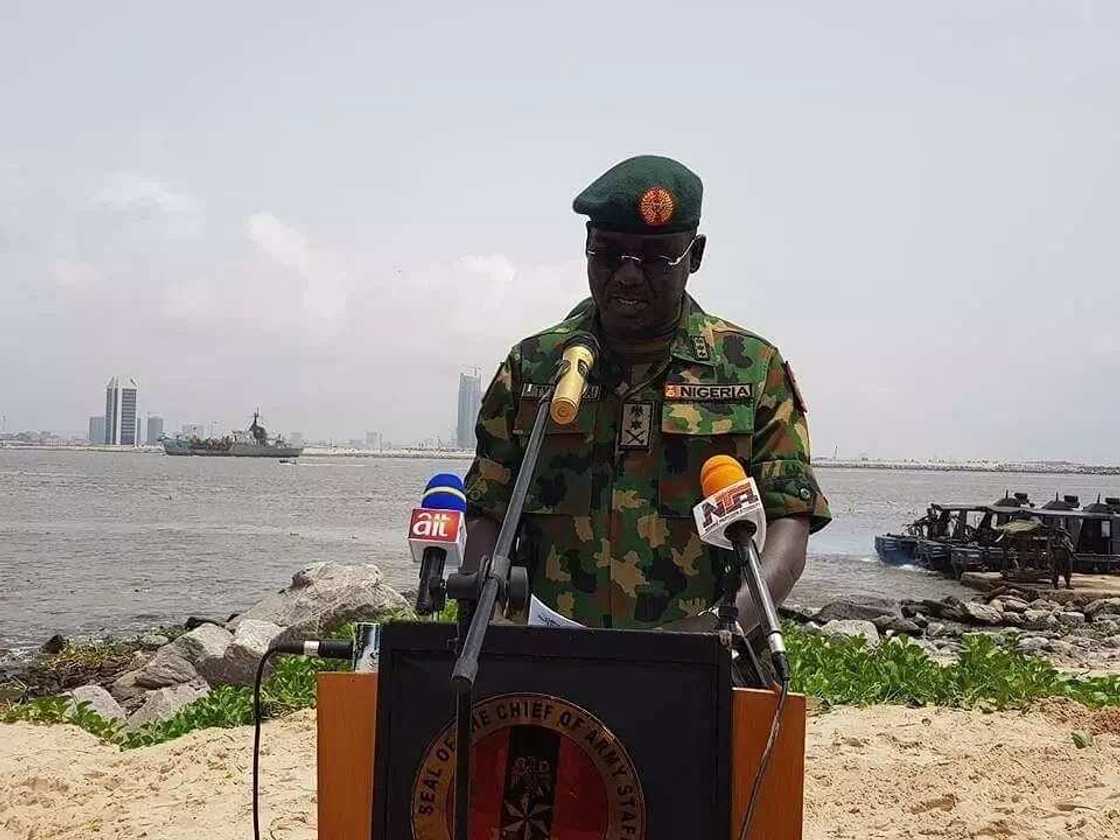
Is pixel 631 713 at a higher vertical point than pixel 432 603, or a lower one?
lower

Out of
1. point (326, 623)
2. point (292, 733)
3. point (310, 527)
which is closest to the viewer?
point (292, 733)

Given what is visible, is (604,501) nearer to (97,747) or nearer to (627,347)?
(627,347)

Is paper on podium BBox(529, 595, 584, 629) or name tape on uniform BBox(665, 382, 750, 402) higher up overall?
name tape on uniform BBox(665, 382, 750, 402)

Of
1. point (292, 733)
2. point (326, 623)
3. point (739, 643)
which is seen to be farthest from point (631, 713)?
point (326, 623)

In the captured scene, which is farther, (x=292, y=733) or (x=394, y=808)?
(x=292, y=733)

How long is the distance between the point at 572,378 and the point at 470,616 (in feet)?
1.99

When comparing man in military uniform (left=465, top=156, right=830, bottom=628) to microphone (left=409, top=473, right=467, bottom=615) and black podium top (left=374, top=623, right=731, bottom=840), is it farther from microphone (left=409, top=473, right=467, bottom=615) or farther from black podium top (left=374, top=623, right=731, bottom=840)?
black podium top (left=374, top=623, right=731, bottom=840)

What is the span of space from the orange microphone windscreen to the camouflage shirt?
0.69 m

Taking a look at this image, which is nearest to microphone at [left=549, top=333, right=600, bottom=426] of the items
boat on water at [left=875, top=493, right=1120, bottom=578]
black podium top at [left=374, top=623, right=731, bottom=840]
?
black podium top at [left=374, top=623, right=731, bottom=840]

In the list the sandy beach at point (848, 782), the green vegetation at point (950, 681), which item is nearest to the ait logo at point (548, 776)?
the sandy beach at point (848, 782)

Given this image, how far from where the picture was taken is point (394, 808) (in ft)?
6.12

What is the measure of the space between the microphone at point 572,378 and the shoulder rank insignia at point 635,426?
0.51 metres

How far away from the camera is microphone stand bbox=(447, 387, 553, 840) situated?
1.44m

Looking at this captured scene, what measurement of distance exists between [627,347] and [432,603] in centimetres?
113
